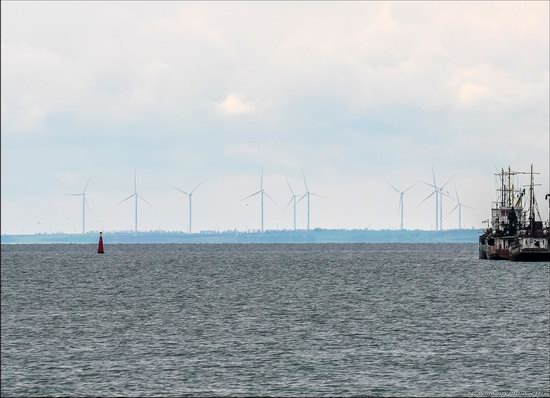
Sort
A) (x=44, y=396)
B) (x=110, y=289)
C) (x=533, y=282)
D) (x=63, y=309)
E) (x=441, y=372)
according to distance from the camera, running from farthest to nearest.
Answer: (x=533, y=282) < (x=110, y=289) < (x=63, y=309) < (x=441, y=372) < (x=44, y=396)

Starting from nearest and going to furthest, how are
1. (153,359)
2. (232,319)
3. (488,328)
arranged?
(153,359), (488,328), (232,319)

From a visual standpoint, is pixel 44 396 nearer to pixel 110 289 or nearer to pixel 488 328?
pixel 488 328

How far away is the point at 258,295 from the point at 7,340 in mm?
62077

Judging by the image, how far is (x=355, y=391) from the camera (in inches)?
2411

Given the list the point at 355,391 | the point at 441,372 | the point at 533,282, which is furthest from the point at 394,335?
the point at 533,282

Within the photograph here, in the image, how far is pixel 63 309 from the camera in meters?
117

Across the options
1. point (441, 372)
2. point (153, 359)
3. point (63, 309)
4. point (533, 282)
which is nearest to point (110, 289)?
point (63, 309)

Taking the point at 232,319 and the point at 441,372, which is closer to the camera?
the point at 441,372

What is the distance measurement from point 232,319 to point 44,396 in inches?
1824

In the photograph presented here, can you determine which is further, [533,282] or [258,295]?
[533,282]

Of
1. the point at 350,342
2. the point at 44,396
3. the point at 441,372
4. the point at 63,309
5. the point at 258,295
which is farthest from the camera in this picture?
the point at 258,295

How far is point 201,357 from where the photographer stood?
75188 mm

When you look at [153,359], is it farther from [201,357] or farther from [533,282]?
[533,282]

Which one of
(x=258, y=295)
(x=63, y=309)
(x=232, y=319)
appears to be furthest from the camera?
(x=258, y=295)
